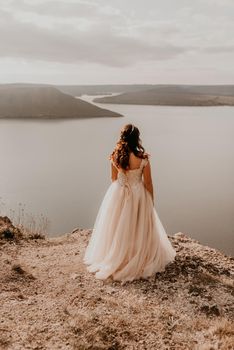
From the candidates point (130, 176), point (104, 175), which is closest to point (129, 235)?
point (130, 176)

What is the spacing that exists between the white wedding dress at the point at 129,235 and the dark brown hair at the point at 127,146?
0.59 feet

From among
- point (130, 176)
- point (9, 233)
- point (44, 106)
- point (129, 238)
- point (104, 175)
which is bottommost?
point (104, 175)

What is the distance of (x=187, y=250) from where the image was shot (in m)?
8.33

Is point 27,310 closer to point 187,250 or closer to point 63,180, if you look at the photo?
point 187,250

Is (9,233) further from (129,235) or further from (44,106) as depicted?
(44,106)

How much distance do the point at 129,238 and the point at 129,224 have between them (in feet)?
0.71

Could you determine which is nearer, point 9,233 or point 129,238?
point 129,238

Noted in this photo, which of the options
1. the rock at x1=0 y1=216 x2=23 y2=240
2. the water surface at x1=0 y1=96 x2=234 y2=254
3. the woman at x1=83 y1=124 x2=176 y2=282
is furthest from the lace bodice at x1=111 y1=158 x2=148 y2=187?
the water surface at x1=0 y1=96 x2=234 y2=254

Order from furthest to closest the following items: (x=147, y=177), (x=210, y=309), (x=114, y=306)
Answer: (x=147, y=177), (x=210, y=309), (x=114, y=306)

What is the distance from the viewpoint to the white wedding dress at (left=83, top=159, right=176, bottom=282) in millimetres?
6641

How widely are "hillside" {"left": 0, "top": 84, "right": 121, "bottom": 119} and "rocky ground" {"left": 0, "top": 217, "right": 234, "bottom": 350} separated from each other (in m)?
84.1

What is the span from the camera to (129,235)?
6727 mm

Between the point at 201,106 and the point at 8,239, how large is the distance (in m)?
129

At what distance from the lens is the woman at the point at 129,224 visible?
6.55m
